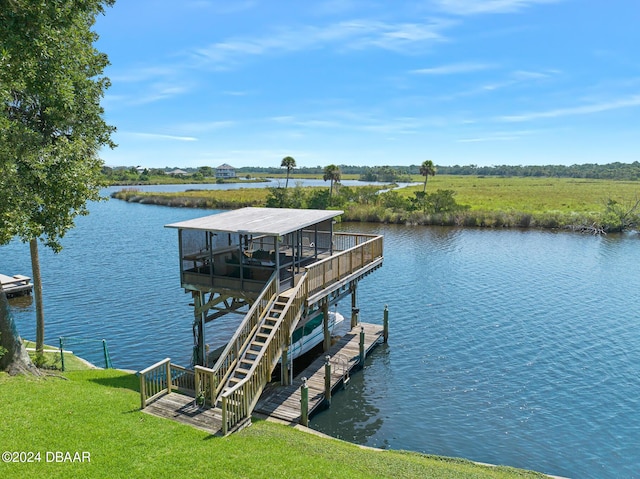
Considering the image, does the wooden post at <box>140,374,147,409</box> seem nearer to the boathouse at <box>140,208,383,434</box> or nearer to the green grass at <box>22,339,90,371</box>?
the boathouse at <box>140,208,383,434</box>

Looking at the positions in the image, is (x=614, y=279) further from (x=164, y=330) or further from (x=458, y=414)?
(x=164, y=330)

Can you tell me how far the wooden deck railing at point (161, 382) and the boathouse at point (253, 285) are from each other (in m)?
0.04

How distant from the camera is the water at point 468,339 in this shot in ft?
50.4

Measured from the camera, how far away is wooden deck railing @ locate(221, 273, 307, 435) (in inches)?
489

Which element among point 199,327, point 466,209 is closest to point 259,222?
point 199,327

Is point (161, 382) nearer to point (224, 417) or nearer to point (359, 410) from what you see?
point (224, 417)

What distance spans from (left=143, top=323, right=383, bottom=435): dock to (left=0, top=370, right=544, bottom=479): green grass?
1.74ft

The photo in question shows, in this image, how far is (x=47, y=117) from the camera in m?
14.9

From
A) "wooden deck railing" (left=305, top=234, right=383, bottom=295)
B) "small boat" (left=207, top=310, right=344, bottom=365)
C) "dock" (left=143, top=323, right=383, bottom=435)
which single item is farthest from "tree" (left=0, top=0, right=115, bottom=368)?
"wooden deck railing" (left=305, top=234, right=383, bottom=295)

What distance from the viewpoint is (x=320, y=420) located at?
1614 centimetres

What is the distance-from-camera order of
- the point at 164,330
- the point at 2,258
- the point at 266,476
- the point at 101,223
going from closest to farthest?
1. the point at 266,476
2. the point at 164,330
3. the point at 2,258
4. the point at 101,223

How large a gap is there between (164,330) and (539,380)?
59.5ft

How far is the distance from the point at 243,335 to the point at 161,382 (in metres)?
2.91

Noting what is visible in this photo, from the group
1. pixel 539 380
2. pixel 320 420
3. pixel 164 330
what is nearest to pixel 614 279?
pixel 539 380
